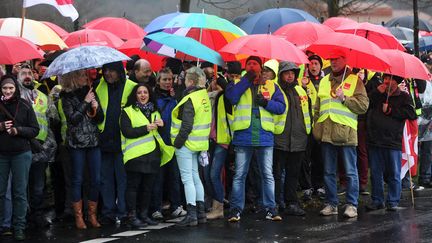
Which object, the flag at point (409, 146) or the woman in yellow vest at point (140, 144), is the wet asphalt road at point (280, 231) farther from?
the flag at point (409, 146)

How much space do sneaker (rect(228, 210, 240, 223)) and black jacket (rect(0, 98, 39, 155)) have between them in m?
2.53

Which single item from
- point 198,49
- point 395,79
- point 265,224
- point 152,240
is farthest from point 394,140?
point 152,240

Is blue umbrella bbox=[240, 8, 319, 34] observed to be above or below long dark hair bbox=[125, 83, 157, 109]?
above

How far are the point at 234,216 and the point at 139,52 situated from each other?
3.57 metres

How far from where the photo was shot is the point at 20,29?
459 inches

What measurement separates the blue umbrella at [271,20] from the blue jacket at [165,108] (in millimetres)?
5773

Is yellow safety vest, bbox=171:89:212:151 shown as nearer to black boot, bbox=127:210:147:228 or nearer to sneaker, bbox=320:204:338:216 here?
black boot, bbox=127:210:147:228

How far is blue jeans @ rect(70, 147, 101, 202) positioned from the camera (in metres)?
10.1

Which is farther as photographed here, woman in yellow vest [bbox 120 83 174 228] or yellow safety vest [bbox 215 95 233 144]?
yellow safety vest [bbox 215 95 233 144]

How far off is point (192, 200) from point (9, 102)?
236 centimetres

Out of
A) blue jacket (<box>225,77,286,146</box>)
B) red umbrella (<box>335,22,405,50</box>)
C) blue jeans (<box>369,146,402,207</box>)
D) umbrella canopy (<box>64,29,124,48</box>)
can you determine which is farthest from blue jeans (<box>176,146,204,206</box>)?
umbrella canopy (<box>64,29,124,48</box>)

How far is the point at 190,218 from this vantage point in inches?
403

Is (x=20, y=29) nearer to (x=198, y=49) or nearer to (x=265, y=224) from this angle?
(x=198, y=49)

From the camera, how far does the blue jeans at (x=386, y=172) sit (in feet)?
37.4
